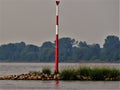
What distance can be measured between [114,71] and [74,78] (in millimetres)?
2469

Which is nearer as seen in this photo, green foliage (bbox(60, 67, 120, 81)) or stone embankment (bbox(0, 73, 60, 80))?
green foliage (bbox(60, 67, 120, 81))

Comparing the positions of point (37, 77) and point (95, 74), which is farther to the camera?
point (37, 77)

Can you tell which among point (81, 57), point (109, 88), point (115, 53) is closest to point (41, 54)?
point (81, 57)

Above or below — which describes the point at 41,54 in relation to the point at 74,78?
above

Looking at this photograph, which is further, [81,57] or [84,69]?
[81,57]

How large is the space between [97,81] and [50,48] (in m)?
82.6

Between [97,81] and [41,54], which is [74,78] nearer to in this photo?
[97,81]

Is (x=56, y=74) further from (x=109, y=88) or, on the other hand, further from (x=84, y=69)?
(x=109, y=88)

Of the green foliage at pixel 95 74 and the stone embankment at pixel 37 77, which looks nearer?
the green foliage at pixel 95 74

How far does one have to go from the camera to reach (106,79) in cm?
3831

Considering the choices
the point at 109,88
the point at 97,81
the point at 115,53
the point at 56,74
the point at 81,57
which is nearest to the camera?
the point at 109,88

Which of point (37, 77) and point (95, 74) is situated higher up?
point (95, 74)

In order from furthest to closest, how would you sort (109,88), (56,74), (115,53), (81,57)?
(81,57)
(115,53)
(56,74)
(109,88)

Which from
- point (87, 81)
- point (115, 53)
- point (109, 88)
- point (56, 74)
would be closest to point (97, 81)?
point (87, 81)
